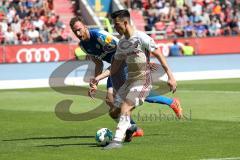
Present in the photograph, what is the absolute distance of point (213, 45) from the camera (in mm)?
41469

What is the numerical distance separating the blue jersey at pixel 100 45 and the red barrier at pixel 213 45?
25.9m

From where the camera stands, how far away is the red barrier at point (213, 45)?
40281 mm

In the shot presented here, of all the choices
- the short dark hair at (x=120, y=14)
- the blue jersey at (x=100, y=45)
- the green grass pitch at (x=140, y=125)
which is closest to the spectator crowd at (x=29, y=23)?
the green grass pitch at (x=140, y=125)

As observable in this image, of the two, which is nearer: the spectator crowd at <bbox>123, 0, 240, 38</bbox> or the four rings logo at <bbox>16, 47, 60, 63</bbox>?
the four rings logo at <bbox>16, 47, 60, 63</bbox>

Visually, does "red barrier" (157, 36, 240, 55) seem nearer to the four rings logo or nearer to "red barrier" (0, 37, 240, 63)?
"red barrier" (0, 37, 240, 63)

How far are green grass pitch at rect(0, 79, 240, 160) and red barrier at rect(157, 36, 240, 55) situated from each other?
16.4 metres

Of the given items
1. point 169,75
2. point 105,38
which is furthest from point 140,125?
point 169,75

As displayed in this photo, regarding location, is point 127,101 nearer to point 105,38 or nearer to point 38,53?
point 105,38

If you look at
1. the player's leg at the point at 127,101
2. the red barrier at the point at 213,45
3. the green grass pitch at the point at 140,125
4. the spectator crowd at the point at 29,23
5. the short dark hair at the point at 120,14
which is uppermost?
the short dark hair at the point at 120,14

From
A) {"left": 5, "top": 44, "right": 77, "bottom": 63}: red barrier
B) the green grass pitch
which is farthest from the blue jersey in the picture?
{"left": 5, "top": 44, "right": 77, "bottom": 63}: red barrier

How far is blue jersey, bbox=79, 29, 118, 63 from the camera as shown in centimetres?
1317

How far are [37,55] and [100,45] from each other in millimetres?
22950

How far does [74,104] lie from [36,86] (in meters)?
8.74

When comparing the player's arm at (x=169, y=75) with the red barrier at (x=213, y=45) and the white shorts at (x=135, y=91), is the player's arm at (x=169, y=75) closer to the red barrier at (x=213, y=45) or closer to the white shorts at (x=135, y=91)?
the white shorts at (x=135, y=91)
